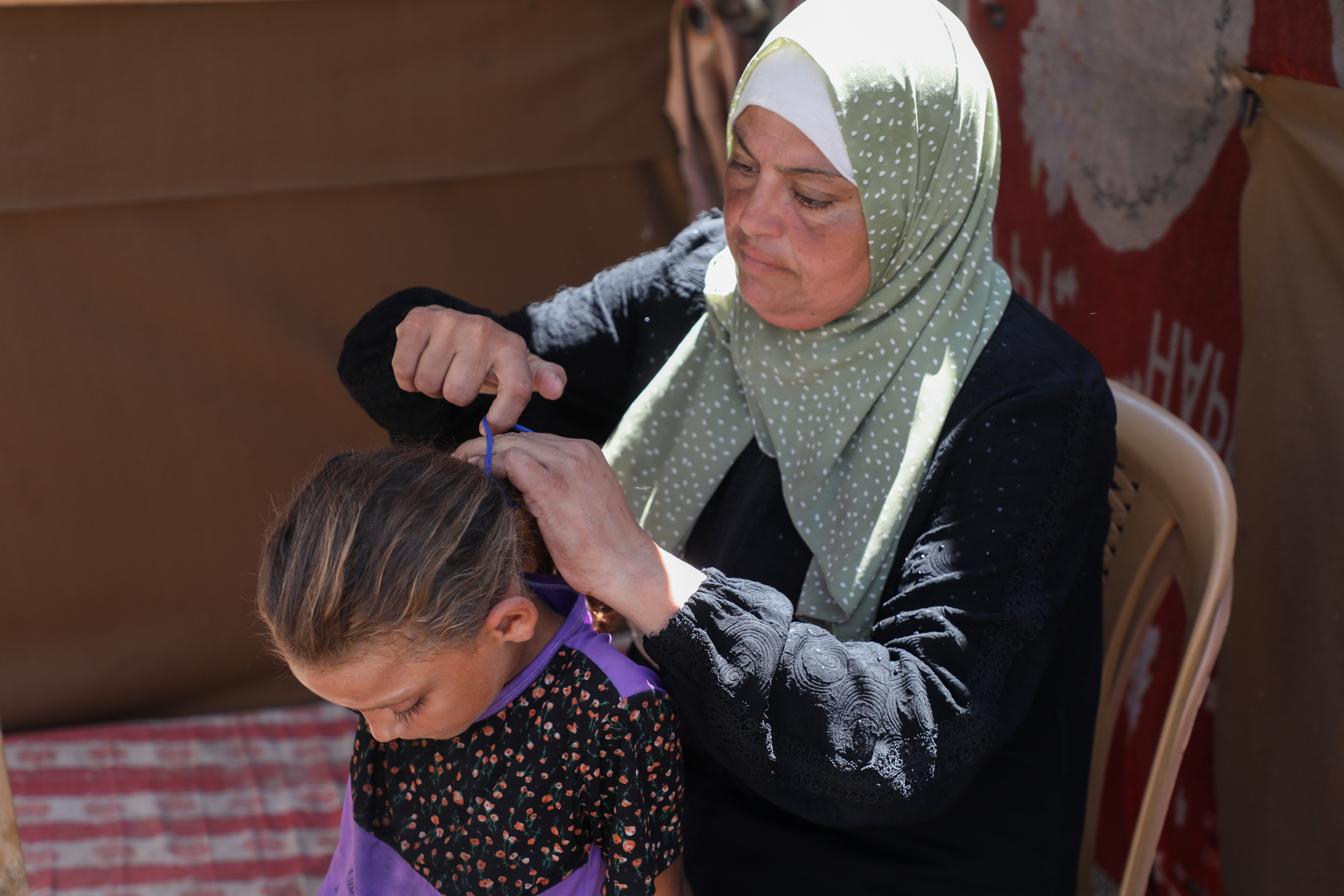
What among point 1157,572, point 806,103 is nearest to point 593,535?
point 806,103

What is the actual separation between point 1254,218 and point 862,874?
4.13ft

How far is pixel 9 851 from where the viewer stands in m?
1.12

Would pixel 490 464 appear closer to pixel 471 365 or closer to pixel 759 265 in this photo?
pixel 471 365

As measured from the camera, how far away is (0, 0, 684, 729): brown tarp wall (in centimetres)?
241

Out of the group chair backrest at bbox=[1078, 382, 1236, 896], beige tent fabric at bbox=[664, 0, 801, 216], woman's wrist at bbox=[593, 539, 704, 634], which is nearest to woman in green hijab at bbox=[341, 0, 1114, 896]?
woman's wrist at bbox=[593, 539, 704, 634]

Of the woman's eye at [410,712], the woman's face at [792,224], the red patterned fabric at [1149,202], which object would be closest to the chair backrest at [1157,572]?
the red patterned fabric at [1149,202]

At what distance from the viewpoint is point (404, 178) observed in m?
2.64

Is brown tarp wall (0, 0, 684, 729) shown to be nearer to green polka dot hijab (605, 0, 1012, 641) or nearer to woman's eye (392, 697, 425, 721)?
green polka dot hijab (605, 0, 1012, 641)

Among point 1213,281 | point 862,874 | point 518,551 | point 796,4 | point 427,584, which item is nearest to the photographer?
point 427,584

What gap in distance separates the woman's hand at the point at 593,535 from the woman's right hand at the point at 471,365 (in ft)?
0.55

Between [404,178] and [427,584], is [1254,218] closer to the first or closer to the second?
[427,584]

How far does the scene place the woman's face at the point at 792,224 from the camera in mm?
1487

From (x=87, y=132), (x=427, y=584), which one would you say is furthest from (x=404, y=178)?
(x=427, y=584)

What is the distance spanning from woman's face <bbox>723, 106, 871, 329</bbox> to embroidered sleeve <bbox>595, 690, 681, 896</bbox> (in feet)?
2.00
